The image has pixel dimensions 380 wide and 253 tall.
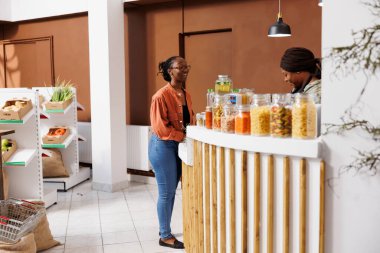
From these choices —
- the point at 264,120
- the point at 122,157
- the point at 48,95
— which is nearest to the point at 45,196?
the point at 122,157

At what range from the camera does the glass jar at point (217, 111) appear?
2.83m

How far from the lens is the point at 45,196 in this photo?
18.1 feet

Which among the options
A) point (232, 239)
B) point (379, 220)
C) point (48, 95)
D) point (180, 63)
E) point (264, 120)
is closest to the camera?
point (379, 220)

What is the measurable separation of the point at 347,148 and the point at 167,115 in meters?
2.08

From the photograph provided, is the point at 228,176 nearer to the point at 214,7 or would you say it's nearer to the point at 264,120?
the point at 264,120

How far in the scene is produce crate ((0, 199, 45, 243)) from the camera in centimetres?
360

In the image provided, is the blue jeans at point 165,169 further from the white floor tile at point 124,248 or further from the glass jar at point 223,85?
the glass jar at point 223,85

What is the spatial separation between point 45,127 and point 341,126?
5.57 m

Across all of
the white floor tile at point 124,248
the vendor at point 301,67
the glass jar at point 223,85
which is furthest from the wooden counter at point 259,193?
the white floor tile at point 124,248

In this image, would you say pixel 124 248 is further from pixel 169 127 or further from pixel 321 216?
pixel 321 216

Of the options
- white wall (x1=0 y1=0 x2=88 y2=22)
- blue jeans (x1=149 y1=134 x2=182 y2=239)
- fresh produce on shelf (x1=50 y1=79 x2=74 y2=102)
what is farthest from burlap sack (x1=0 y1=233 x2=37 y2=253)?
white wall (x1=0 y1=0 x2=88 y2=22)

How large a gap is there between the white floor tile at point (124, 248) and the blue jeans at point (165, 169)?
305 mm

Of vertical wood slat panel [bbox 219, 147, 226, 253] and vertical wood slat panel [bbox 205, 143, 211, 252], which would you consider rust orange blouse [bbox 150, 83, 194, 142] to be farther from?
vertical wood slat panel [bbox 219, 147, 226, 253]

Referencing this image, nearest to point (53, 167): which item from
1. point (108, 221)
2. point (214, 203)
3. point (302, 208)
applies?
point (108, 221)
